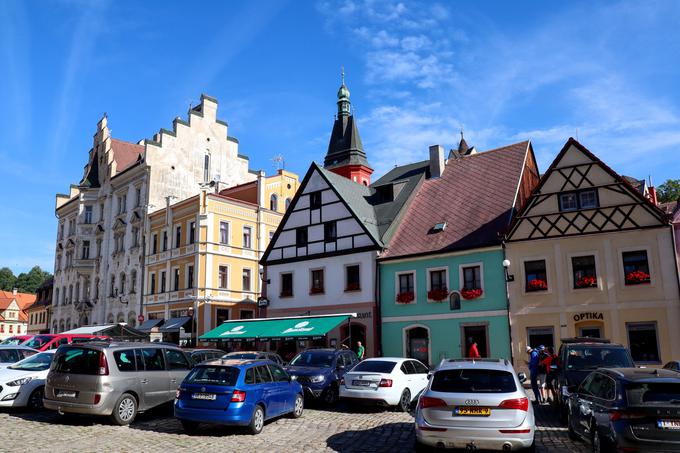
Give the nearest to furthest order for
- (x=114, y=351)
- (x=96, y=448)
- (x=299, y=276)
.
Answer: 1. (x=96, y=448)
2. (x=114, y=351)
3. (x=299, y=276)

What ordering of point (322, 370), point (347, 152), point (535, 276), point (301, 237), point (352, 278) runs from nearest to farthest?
point (322, 370)
point (535, 276)
point (352, 278)
point (301, 237)
point (347, 152)

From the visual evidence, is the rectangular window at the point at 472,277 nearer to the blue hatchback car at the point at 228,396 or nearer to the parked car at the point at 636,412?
the blue hatchback car at the point at 228,396

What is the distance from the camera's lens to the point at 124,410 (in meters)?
13.7

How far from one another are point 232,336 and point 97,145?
35.2 m

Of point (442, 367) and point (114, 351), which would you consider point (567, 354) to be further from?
point (114, 351)

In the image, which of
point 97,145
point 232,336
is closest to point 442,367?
point 232,336

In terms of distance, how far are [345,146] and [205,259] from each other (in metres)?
16.5

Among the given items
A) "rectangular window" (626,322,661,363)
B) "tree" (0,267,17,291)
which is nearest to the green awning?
"rectangular window" (626,322,661,363)

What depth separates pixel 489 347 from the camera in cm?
2575

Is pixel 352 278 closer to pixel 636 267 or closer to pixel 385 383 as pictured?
pixel 636 267

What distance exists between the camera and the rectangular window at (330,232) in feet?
106

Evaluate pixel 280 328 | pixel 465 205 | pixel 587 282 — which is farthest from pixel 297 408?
pixel 465 205

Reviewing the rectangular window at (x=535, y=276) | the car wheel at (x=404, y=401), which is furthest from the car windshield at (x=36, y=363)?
the rectangular window at (x=535, y=276)

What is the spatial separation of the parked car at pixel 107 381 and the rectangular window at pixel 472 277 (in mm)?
15978
